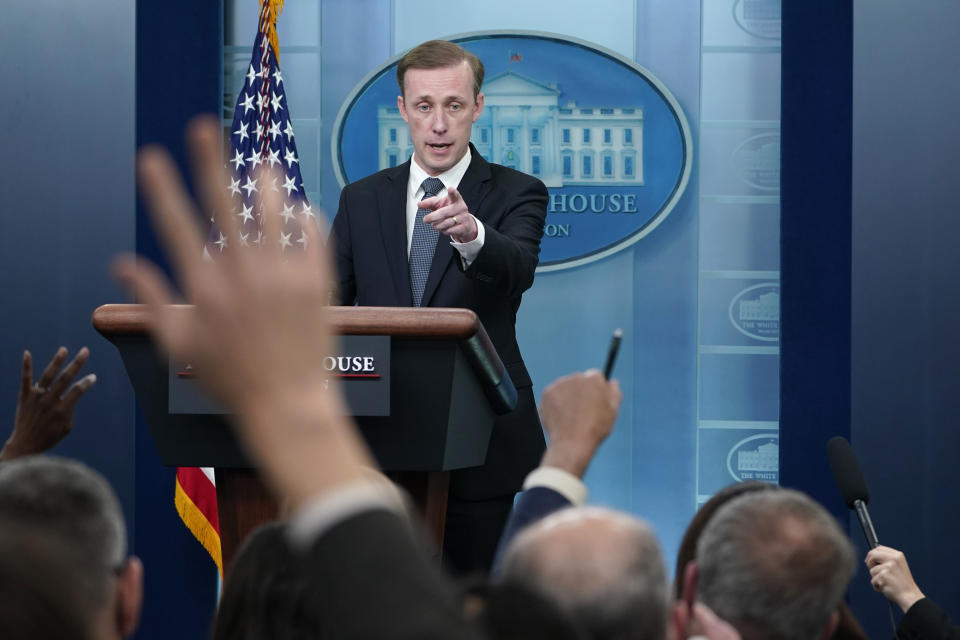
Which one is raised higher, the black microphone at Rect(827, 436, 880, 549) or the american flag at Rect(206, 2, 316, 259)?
the american flag at Rect(206, 2, 316, 259)

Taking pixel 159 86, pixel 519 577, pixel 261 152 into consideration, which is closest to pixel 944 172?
pixel 261 152

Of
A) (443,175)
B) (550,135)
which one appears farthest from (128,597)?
(550,135)

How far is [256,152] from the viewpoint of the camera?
405 cm

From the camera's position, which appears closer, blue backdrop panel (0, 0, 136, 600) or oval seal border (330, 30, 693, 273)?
oval seal border (330, 30, 693, 273)

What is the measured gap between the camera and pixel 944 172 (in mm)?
4383

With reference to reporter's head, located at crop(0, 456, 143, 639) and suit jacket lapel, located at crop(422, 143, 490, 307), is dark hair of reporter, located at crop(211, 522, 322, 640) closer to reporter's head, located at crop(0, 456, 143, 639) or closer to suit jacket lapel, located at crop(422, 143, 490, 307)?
reporter's head, located at crop(0, 456, 143, 639)

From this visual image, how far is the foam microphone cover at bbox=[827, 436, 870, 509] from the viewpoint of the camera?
95.7 inches

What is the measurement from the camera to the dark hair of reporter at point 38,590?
32.0 inches

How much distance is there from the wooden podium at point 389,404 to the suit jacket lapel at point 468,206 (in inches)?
19.5

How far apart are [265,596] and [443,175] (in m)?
1.94

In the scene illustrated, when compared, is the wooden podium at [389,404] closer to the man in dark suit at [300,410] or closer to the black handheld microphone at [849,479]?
the black handheld microphone at [849,479]

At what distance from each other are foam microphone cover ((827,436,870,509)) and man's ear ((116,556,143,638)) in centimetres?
167

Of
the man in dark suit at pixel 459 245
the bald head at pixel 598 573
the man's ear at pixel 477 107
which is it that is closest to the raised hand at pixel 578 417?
the bald head at pixel 598 573

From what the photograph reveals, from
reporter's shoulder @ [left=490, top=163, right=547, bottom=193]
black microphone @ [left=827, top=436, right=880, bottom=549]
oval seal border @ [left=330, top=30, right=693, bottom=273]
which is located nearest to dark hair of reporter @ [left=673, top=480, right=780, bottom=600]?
black microphone @ [left=827, top=436, right=880, bottom=549]
